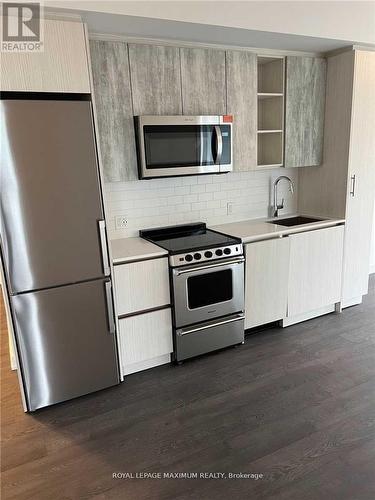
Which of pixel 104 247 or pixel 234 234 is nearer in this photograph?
pixel 104 247

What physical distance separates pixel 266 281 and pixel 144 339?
1188 mm

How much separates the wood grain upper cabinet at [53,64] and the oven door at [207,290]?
1.44m

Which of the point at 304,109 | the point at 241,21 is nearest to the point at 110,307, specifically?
the point at 241,21

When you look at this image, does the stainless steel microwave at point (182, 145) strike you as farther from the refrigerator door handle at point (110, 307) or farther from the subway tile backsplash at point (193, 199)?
the refrigerator door handle at point (110, 307)

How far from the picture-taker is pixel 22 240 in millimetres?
2277

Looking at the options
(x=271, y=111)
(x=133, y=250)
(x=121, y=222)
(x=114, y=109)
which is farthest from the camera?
(x=271, y=111)

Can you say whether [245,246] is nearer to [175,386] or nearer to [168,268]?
[168,268]

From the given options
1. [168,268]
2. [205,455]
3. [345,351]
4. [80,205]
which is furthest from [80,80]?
[345,351]

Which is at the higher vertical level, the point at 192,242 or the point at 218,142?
the point at 218,142

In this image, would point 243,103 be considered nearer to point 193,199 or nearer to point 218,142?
point 218,142

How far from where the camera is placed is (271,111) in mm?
3668

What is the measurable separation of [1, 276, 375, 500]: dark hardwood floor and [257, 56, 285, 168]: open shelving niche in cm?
186

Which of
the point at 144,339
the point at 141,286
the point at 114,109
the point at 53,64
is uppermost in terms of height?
the point at 53,64

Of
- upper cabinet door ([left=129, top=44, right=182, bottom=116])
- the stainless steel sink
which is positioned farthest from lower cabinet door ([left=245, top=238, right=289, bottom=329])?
upper cabinet door ([left=129, top=44, right=182, bottom=116])
